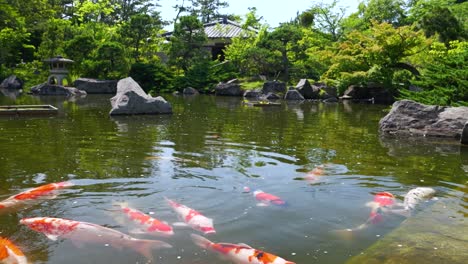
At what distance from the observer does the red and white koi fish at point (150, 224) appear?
5.20 metres

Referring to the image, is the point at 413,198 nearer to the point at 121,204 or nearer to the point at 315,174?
the point at 315,174

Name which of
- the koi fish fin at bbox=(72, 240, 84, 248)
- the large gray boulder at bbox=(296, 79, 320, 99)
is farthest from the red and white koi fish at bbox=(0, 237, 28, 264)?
the large gray boulder at bbox=(296, 79, 320, 99)

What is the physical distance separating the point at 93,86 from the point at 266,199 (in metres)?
29.8

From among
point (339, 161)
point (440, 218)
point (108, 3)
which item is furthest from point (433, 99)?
point (108, 3)

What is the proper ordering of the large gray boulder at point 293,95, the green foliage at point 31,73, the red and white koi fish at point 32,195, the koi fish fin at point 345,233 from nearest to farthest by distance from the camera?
the koi fish fin at point 345,233, the red and white koi fish at point 32,195, the large gray boulder at point 293,95, the green foliage at point 31,73

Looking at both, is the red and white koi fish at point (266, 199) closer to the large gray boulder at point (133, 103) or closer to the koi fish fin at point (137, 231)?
the koi fish fin at point (137, 231)

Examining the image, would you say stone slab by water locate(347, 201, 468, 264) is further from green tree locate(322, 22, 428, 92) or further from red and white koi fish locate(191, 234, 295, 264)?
green tree locate(322, 22, 428, 92)

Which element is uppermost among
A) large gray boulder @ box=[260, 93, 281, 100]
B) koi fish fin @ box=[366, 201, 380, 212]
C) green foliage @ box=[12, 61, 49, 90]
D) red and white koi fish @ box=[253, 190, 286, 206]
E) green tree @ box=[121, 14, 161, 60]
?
green tree @ box=[121, 14, 161, 60]

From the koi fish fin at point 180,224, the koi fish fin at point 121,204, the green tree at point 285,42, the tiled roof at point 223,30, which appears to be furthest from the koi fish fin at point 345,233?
the tiled roof at point 223,30

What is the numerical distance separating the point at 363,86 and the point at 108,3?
105 feet

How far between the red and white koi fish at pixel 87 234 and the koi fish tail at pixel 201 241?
0.31 m

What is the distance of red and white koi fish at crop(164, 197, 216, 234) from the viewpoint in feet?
17.6

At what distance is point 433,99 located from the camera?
14.6m

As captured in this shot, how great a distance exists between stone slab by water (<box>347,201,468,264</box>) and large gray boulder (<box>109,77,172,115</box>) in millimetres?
13031
